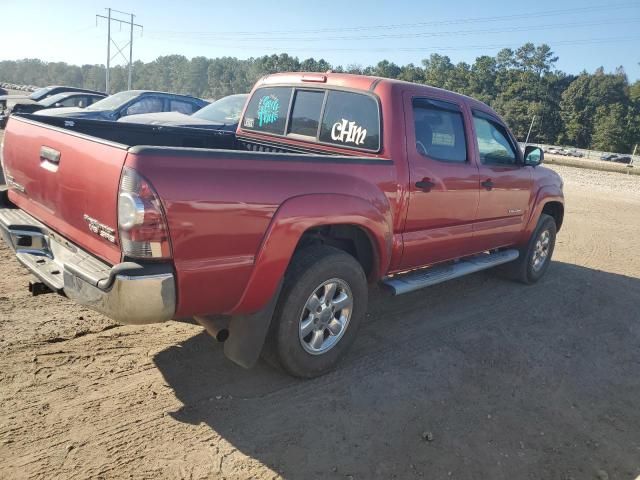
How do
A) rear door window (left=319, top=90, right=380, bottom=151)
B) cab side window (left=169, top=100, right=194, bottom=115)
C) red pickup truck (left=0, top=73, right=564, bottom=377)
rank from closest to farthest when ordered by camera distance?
1. red pickup truck (left=0, top=73, right=564, bottom=377)
2. rear door window (left=319, top=90, right=380, bottom=151)
3. cab side window (left=169, top=100, right=194, bottom=115)

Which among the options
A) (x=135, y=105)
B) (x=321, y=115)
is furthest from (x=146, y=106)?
(x=321, y=115)

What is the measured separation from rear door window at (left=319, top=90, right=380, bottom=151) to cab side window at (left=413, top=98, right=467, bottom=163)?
1.16 feet

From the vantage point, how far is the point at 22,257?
3.04 meters

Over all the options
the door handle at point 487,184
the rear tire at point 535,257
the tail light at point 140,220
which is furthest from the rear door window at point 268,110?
the rear tire at point 535,257

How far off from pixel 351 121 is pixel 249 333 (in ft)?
6.26

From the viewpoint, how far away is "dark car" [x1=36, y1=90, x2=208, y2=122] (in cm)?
1073

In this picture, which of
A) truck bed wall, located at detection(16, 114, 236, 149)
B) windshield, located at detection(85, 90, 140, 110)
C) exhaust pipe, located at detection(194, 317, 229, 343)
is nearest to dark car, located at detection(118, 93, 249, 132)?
windshield, located at detection(85, 90, 140, 110)

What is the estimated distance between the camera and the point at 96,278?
8.23ft

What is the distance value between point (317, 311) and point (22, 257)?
6.18 ft

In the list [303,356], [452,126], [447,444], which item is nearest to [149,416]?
[303,356]

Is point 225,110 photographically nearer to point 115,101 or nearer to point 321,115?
point 115,101

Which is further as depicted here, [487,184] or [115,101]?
[115,101]

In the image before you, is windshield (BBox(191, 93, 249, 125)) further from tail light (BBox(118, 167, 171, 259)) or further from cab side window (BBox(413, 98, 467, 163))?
tail light (BBox(118, 167, 171, 259))

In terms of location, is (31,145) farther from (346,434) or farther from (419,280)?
(419,280)
